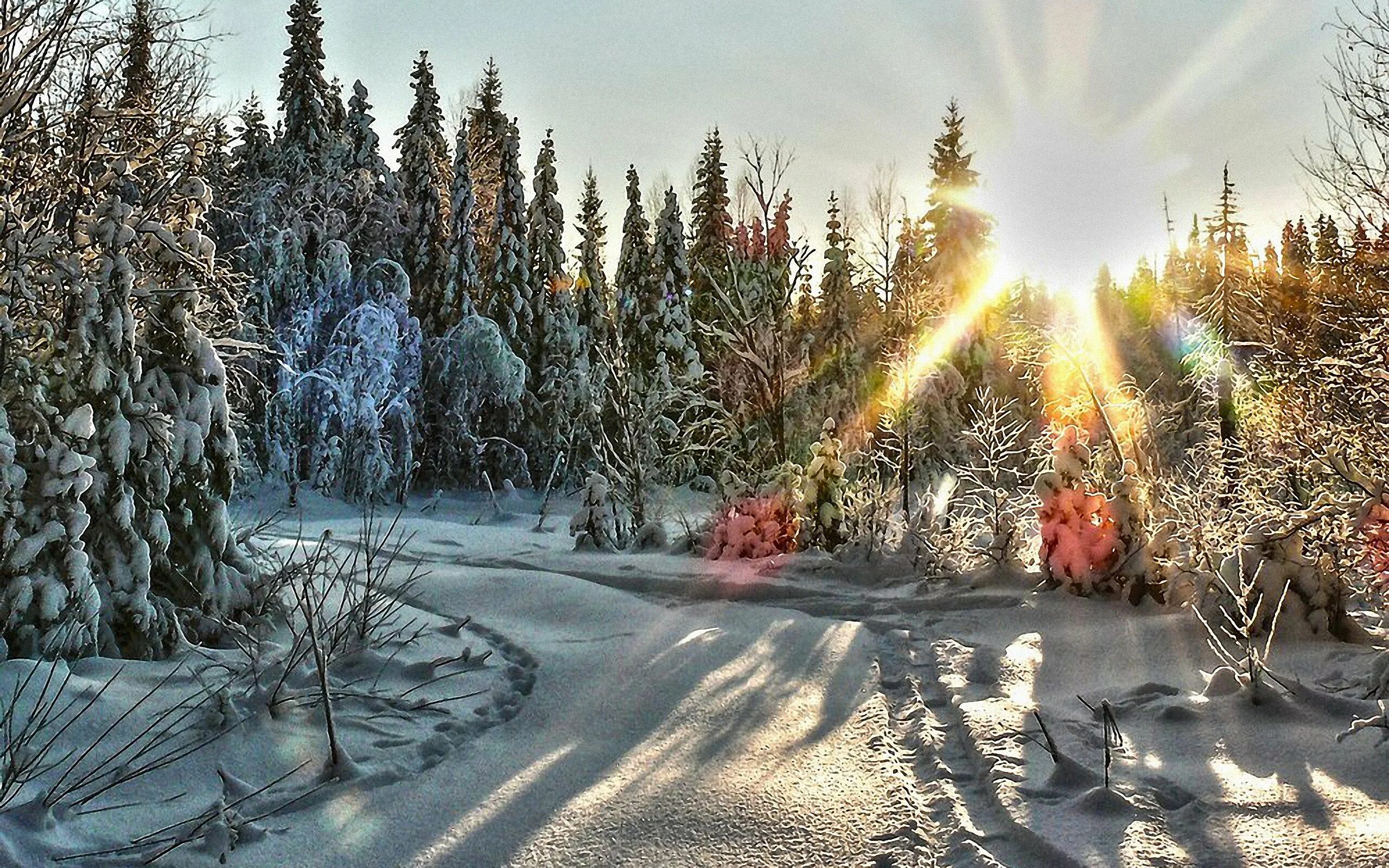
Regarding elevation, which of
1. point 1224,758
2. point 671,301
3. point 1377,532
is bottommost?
point 1224,758

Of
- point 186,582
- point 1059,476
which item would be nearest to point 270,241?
point 186,582

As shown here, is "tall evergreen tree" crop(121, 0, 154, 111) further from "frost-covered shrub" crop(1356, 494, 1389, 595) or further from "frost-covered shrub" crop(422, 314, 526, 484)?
"frost-covered shrub" crop(422, 314, 526, 484)

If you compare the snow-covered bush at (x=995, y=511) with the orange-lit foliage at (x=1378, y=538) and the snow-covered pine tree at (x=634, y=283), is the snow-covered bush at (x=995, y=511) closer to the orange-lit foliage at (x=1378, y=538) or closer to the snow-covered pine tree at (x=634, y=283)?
the orange-lit foliage at (x=1378, y=538)

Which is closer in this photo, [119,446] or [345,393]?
[119,446]

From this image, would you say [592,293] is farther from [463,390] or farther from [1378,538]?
[1378,538]

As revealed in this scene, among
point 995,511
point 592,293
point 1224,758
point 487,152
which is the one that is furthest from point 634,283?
point 1224,758

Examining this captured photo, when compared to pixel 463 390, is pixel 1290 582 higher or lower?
lower

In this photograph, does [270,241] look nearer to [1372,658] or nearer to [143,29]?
[143,29]

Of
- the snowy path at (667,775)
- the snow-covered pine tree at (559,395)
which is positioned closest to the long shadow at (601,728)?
the snowy path at (667,775)

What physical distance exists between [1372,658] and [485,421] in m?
21.7

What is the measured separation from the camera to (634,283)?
103 ft

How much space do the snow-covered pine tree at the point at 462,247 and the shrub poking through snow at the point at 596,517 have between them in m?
13.5

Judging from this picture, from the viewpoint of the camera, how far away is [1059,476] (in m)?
9.47

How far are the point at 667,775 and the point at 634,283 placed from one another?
1084 inches
